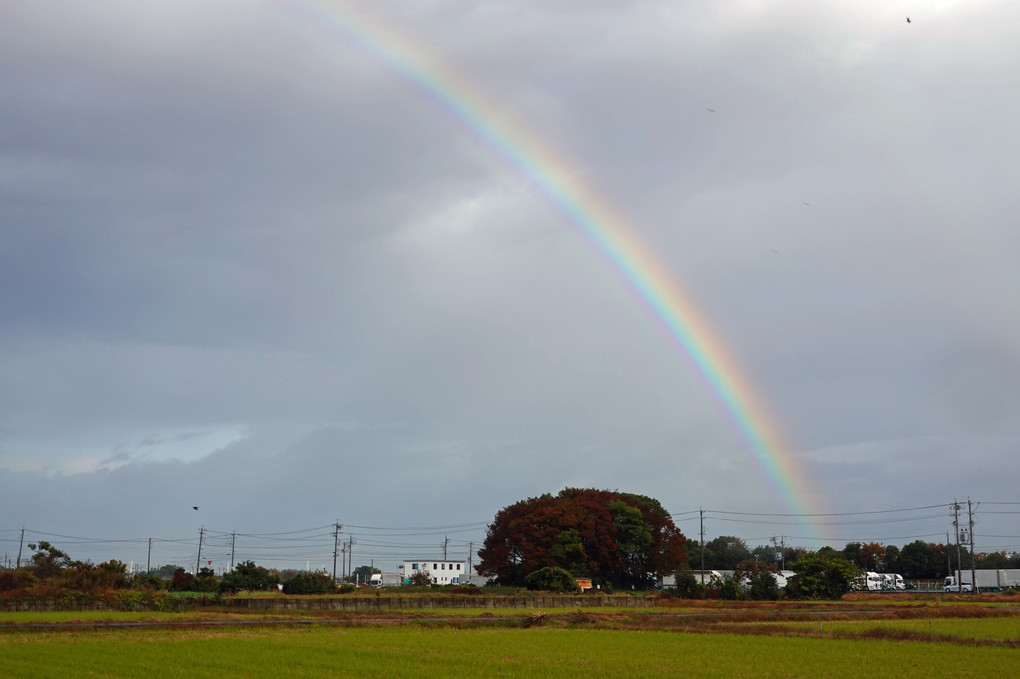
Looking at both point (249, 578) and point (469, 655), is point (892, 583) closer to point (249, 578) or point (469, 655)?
point (249, 578)

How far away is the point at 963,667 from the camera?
26172 millimetres

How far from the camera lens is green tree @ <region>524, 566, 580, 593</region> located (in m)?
75.4

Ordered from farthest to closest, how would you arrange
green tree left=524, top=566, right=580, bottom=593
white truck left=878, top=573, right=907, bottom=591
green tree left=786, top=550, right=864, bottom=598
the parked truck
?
white truck left=878, top=573, right=907, bottom=591, the parked truck, green tree left=786, top=550, right=864, bottom=598, green tree left=524, top=566, right=580, bottom=593

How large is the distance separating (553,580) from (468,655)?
4852 cm

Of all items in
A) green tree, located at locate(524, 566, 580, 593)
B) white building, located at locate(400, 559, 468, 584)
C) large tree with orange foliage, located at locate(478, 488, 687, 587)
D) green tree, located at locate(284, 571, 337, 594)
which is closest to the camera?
green tree, located at locate(284, 571, 337, 594)

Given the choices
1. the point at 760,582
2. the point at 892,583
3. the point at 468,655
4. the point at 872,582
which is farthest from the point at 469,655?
the point at 892,583

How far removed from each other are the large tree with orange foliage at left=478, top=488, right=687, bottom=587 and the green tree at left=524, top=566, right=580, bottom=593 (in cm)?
548

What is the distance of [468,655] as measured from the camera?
94.7ft

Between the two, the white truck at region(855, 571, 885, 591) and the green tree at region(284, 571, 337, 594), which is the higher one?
the green tree at region(284, 571, 337, 594)

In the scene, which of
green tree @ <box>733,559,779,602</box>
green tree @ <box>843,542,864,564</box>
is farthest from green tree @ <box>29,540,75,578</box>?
green tree @ <box>843,542,864,564</box>

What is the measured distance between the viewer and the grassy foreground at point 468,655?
2427cm

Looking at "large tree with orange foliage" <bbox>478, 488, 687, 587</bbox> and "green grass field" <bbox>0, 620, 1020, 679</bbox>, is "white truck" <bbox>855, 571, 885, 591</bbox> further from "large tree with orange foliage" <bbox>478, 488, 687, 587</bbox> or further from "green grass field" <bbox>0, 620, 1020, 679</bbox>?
"green grass field" <bbox>0, 620, 1020, 679</bbox>

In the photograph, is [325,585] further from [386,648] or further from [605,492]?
[386,648]

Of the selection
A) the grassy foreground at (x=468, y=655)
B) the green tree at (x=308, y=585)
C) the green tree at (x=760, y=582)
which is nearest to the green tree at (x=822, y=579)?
the green tree at (x=760, y=582)
